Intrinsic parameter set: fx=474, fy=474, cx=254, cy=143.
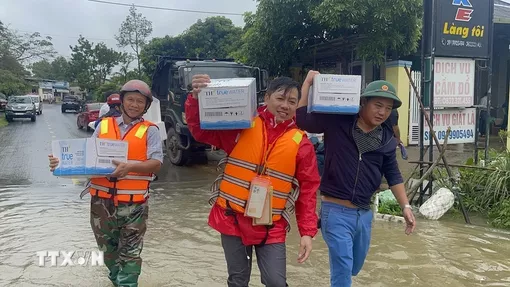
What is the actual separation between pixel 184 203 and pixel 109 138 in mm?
3900

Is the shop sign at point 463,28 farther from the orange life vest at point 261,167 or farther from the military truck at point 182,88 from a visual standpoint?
the orange life vest at point 261,167

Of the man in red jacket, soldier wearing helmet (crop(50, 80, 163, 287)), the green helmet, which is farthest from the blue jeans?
soldier wearing helmet (crop(50, 80, 163, 287))

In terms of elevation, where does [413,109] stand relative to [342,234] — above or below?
above

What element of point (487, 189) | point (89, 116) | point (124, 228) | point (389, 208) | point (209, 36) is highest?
point (209, 36)

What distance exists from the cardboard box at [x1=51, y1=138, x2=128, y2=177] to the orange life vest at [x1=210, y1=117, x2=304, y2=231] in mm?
868

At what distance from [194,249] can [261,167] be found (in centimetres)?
246

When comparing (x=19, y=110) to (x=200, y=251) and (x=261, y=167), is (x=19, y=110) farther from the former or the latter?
(x=261, y=167)

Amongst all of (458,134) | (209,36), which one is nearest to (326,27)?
(458,134)

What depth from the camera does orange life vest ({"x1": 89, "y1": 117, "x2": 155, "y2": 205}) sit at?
11.0 feet

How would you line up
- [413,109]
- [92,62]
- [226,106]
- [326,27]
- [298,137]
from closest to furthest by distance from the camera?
[226,106]
[298,137]
[326,27]
[413,109]
[92,62]

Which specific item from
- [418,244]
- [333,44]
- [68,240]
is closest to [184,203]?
[68,240]

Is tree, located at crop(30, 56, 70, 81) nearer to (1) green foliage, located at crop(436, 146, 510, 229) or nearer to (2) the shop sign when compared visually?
(2) the shop sign

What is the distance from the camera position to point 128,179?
3395 millimetres

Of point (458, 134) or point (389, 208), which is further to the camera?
point (458, 134)
